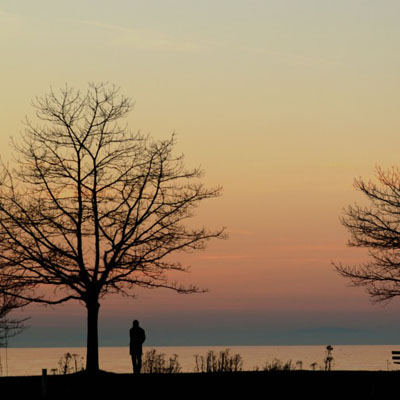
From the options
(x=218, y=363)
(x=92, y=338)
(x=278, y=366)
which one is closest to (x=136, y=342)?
(x=92, y=338)

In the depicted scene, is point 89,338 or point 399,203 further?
point 399,203

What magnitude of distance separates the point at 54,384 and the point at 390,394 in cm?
958

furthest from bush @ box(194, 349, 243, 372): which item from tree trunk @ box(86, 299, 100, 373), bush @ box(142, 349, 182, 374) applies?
tree trunk @ box(86, 299, 100, 373)

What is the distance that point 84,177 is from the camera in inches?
1303

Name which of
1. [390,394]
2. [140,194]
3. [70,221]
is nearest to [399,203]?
[140,194]

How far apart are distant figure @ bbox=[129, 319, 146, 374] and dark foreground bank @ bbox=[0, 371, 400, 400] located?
1752 millimetres

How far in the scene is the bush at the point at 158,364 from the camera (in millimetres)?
32719

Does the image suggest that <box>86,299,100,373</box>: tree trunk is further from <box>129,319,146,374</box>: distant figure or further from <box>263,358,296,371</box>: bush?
<box>263,358,296,371</box>: bush

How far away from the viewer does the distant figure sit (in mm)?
31562

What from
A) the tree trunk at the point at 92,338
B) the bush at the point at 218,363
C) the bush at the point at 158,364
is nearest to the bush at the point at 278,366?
the bush at the point at 218,363

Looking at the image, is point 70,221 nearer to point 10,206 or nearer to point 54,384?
point 10,206

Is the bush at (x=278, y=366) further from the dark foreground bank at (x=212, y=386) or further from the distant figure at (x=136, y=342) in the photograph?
the distant figure at (x=136, y=342)

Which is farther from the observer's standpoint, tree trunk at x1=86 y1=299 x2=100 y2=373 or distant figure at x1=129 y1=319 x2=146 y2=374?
tree trunk at x1=86 y1=299 x2=100 y2=373

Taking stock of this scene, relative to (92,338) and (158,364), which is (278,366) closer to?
(158,364)
